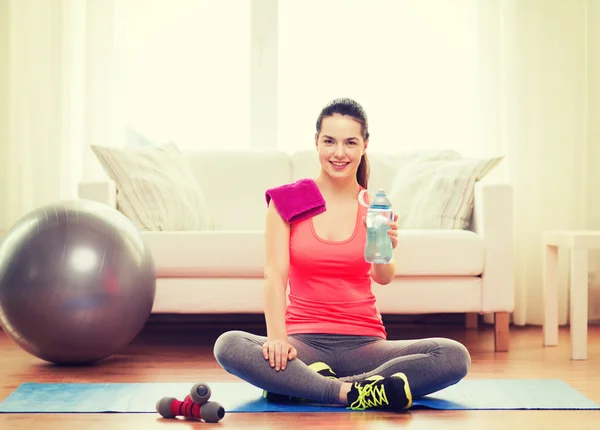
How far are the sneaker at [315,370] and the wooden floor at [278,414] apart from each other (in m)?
0.13

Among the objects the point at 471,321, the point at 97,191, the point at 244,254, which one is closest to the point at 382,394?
the point at 244,254

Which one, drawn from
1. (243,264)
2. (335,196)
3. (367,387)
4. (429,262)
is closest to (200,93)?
(243,264)

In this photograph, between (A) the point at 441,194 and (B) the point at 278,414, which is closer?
(B) the point at 278,414

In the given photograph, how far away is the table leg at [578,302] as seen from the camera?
2.85 m

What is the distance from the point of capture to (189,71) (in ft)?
14.0

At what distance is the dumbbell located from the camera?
1.87m

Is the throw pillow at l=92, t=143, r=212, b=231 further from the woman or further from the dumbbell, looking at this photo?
the dumbbell

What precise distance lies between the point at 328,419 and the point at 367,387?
0.43 ft

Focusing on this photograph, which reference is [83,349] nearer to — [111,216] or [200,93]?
[111,216]

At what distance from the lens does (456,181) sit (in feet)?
11.0

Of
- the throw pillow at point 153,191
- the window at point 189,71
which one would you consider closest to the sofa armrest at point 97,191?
the throw pillow at point 153,191

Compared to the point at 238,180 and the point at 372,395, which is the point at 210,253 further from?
the point at 372,395

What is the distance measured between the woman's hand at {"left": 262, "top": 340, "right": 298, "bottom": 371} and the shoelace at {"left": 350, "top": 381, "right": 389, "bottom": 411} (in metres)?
0.19

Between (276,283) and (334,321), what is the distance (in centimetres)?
20
